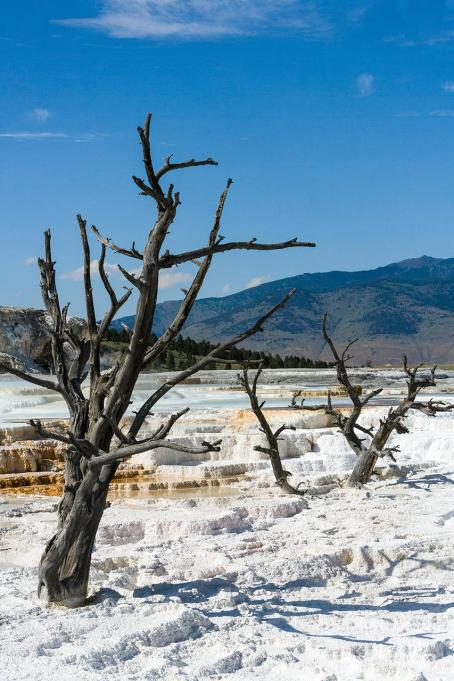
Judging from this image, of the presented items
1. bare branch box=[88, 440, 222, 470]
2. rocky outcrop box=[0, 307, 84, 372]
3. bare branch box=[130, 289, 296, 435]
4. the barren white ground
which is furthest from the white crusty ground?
rocky outcrop box=[0, 307, 84, 372]

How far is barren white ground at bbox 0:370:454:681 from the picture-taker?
5.30 m

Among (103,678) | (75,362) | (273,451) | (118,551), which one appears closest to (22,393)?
Answer: (273,451)

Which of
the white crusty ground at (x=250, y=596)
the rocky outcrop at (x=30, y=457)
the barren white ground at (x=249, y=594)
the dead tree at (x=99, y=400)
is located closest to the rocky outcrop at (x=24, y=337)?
the rocky outcrop at (x=30, y=457)

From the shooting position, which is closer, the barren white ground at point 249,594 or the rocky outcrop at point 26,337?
the barren white ground at point 249,594

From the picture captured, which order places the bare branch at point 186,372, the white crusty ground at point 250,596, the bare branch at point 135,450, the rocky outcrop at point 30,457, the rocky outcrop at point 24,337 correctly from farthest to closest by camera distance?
the rocky outcrop at point 24,337, the rocky outcrop at point 30,457, the bare branch at point 186,372, the bare branch at point 135,450, the white crusty ground at point 250,596

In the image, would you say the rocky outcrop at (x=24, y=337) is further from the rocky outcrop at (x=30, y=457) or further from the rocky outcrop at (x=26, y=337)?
the rocky outcrop at (x=30, y=457)

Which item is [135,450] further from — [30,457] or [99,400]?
[30,457]

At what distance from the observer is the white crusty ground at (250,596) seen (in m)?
5.29

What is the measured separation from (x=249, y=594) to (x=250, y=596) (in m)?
0.06

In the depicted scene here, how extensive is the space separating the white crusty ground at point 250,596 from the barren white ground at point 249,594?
0.01m

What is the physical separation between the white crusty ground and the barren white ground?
0.5 inches

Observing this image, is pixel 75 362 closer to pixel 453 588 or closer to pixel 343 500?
pixel 453 588

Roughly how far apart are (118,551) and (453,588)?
3399mm

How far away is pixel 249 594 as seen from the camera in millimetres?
6895
